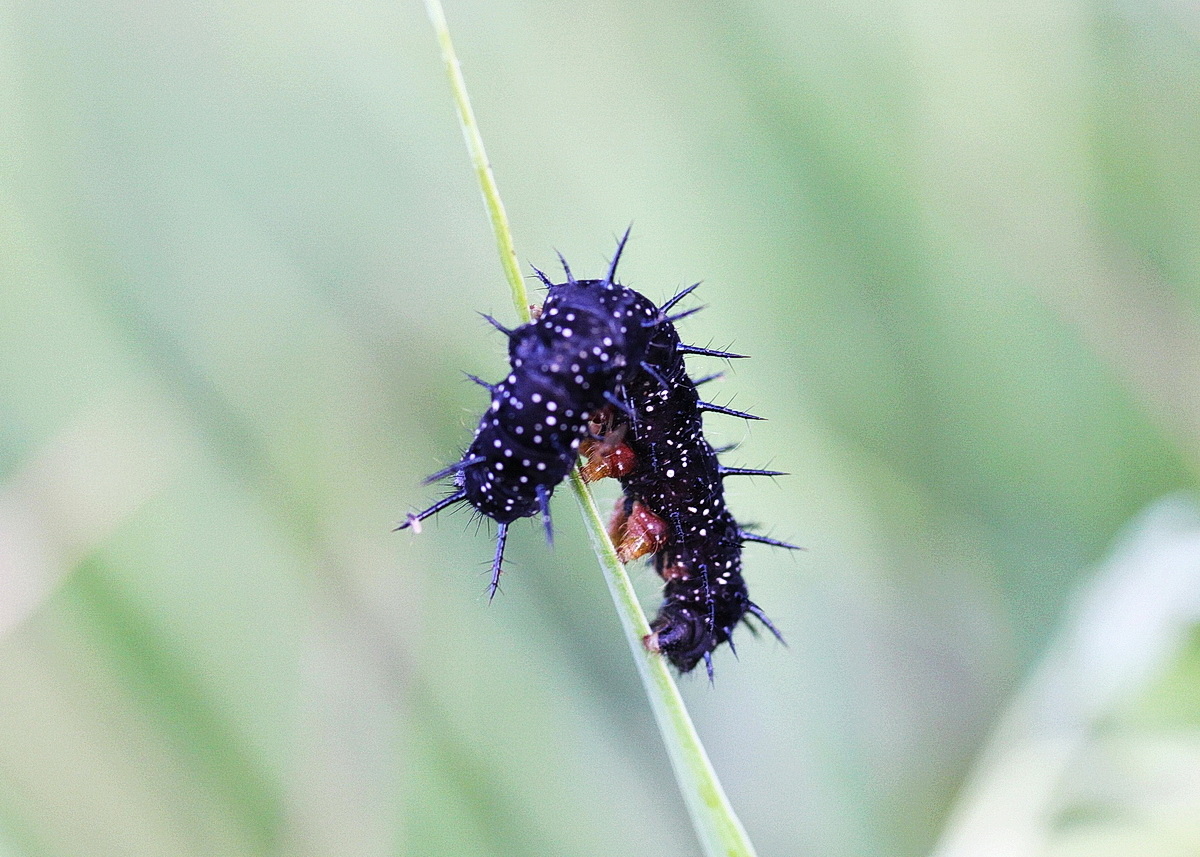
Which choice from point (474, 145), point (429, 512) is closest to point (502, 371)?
point (429, 512)

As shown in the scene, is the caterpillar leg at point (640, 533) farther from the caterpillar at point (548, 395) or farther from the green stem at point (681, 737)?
the green stem at point (681, 737)

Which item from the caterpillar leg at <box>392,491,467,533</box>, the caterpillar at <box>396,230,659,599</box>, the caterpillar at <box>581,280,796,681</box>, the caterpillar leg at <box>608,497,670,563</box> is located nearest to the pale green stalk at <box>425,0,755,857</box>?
the caterpillar at <box>396,230,659,599</box>

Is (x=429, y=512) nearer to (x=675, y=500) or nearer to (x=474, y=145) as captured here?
(x=675, y=500)

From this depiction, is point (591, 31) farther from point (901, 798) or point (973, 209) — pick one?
point (901, 798)

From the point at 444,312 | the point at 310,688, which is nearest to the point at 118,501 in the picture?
the point at 310,688

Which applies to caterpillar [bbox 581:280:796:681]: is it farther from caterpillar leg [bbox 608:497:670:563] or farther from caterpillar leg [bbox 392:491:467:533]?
caterpillar leg [bbox 392:491:467:533]

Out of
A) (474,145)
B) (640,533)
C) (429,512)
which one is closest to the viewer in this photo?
(474,145)

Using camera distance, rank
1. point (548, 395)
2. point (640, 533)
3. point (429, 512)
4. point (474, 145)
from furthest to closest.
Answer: point (640, 533), point (429, 512), point (548, 395), point (474, 145)

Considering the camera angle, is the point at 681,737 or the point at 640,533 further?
the point at 640,533
